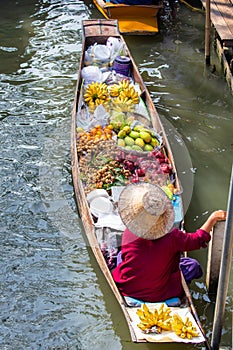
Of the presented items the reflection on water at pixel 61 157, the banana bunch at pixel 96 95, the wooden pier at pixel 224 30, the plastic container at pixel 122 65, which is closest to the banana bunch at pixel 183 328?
the reflection on water at pixel 61 157

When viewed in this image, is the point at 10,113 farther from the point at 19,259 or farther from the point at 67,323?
the point at 67,323

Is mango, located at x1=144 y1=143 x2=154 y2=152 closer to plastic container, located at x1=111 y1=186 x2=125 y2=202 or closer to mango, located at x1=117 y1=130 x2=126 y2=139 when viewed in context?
mango, located at x1=117 y1=130 x2=126 y2=139

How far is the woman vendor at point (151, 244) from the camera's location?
13.9ft

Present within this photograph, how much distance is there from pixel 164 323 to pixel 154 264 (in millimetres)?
451

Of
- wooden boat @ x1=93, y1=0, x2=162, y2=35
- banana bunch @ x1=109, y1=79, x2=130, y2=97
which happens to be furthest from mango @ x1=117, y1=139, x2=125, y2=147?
wooden boat @ x1=93, y1=0, x2=162, y2=35

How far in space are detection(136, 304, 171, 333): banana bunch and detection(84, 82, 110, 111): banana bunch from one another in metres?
3.34

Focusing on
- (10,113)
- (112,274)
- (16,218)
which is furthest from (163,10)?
(112,274)

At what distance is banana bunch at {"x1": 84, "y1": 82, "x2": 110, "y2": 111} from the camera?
23.1 ft

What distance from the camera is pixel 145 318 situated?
423 centimetres

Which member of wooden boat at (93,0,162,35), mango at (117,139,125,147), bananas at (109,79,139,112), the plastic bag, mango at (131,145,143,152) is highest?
wooden boat at (93,0,162,35)

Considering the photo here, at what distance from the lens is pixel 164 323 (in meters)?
4.21

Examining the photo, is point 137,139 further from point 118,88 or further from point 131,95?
point 118,88

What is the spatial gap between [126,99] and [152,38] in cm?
359

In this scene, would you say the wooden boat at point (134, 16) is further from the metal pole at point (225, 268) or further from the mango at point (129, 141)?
the metal pole at point (225, 268)
